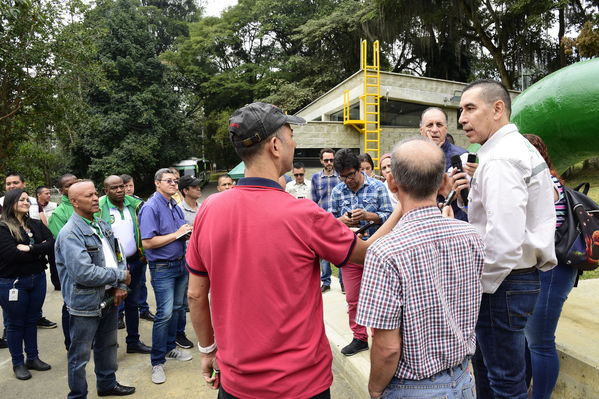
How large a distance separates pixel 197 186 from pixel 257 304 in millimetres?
3366

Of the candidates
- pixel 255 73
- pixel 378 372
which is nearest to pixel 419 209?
pixel 378 372

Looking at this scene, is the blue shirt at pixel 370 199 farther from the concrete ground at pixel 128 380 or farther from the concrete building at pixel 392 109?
the concrete building at pixel 392 109

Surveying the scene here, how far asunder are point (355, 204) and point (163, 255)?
6.57 feet

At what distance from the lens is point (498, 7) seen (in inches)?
742

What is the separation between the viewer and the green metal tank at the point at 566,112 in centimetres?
304

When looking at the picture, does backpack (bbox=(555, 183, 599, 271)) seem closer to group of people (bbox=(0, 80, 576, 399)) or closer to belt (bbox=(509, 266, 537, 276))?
group of people (bbox=(0, 80, 576, 399))

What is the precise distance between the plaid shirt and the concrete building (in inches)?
587

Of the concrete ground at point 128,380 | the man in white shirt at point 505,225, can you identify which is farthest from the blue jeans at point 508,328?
the concrete ground at point 128,380

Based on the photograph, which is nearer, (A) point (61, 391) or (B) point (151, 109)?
(A) point (61, 391)

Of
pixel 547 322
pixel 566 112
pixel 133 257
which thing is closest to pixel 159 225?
pixel 133 257

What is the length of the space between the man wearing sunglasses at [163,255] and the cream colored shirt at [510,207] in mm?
2979

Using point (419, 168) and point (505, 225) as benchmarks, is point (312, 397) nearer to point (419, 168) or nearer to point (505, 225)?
point (419, 168)

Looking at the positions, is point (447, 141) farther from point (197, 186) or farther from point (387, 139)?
point (387, 139)

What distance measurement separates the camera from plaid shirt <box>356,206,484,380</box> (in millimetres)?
1560
